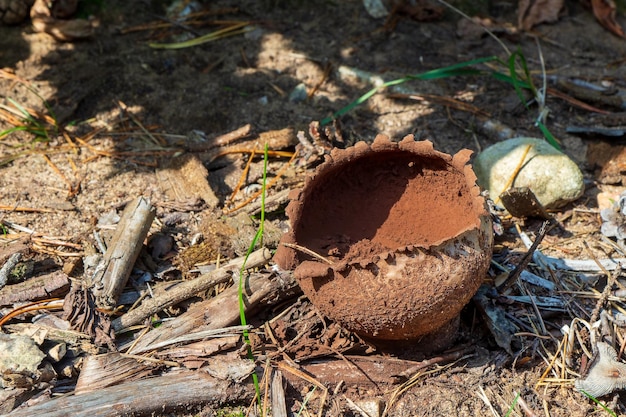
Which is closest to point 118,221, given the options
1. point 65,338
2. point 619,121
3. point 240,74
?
point 65,338

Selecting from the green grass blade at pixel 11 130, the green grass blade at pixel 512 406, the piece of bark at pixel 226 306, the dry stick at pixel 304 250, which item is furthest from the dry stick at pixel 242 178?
the green grass blade at pixel 512 406

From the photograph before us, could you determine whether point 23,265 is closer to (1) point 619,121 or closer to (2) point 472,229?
(2) point 472,229

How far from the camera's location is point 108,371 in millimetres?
2535

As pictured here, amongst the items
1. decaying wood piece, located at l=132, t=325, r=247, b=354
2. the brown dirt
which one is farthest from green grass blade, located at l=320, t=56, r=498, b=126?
decaying wood piece, located at l=132, t=325, r=247, b=354

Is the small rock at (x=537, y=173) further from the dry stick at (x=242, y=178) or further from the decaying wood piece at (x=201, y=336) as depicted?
the decaying wood piece at (x=201, y=336)

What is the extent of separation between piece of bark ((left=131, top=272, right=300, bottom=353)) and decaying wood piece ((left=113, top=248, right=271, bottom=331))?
7 cm

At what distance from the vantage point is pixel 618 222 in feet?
10.6

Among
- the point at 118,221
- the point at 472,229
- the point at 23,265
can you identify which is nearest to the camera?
the point at 472,229

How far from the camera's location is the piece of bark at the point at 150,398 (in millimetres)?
2381

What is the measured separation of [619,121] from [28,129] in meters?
3.42

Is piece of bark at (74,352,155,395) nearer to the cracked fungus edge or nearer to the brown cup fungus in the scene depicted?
the brown cup fungus

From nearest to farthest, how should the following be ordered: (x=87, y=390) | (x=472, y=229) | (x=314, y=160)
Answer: (x=472, y=229) → (x=87, y=390) → (x=314, y=160)

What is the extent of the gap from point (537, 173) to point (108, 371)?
229 centimetres

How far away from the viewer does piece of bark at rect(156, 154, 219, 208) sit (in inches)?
135
